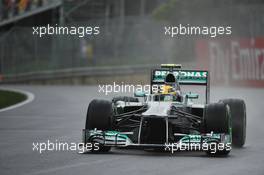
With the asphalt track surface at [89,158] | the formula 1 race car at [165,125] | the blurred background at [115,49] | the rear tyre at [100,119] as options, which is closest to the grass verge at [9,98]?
the asphalt track surface at [89,158]

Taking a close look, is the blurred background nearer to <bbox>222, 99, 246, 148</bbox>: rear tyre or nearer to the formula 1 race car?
<bbox>222, 99, 246, 148</bbox>: rear tyre

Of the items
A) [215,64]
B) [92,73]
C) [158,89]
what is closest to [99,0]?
[92,73]

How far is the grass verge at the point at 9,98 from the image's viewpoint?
89.5 feet

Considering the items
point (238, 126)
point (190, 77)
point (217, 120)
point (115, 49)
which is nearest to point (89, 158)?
point (217, 120)

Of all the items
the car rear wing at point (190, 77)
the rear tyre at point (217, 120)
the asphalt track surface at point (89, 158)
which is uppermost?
the car rear wing at point (190, 77)

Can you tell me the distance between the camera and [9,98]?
29.5 meters

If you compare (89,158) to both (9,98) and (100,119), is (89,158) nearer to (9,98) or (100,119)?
(100,119)

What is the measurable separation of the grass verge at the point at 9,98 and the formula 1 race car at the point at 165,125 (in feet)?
37.5

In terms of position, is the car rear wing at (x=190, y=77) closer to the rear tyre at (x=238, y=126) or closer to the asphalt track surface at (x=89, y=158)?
the rear tyre at (x=238, y=126)

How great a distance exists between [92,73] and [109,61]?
54.4 inches

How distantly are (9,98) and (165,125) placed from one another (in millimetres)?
16204

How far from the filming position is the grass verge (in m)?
27.3

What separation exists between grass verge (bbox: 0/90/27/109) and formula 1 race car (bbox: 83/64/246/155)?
11424 mm

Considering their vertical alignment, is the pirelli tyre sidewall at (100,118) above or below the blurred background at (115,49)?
below
